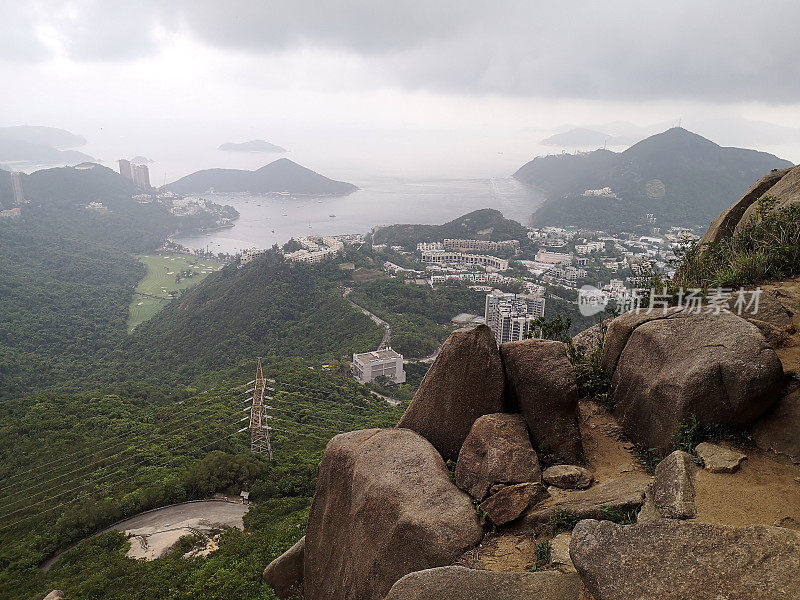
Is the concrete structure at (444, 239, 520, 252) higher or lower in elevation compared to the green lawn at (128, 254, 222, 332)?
higher

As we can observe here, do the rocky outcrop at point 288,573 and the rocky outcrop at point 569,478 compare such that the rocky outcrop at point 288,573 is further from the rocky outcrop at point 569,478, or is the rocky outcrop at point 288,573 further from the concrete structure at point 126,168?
the concrete structure at point 126,168

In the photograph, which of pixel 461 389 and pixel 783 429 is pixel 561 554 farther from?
pixel 783 429

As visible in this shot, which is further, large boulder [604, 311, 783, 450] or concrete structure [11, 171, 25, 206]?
concrete structure [11, 171, 25, 206]

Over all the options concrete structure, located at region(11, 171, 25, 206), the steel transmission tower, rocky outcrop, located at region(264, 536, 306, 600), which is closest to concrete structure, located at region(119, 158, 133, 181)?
concrete structure, located at region(11, 171, 25, 206)

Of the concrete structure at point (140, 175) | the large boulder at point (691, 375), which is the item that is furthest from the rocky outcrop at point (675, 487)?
the concrete structure at point (140, 175)

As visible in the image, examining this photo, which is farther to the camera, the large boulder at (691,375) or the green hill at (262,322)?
the green hill at (262,322)

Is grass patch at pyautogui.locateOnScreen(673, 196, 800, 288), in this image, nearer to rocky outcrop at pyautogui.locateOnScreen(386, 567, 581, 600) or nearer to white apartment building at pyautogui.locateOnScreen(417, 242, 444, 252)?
rocky outcrop at pyautogui.locateOnScreen(386, 567, 581, 600)
